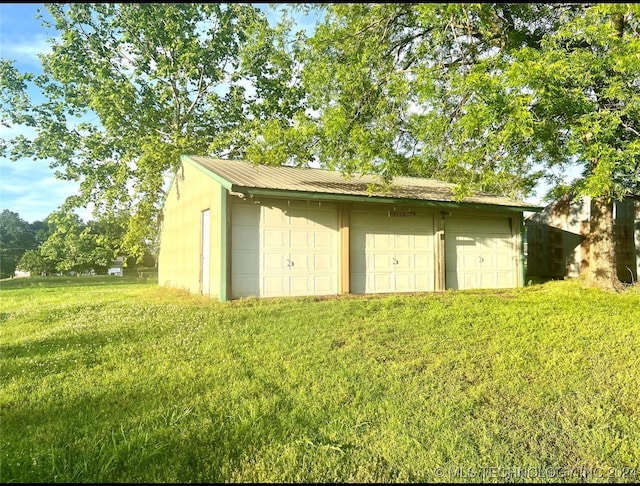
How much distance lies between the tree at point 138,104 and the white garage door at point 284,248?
964 centimetres

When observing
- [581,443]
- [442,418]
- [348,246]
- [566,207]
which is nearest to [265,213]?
[348,246]

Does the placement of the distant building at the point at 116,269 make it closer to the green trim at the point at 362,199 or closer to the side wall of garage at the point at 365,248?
the side wall of garage at the point at 365,248

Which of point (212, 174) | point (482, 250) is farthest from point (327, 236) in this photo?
point (482, 250)

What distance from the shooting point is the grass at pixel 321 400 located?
249 cm

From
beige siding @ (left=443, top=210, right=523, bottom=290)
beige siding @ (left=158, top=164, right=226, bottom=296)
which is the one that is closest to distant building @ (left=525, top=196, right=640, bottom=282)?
beige siding @ (left=443, top=210, right=523, bottom=290)

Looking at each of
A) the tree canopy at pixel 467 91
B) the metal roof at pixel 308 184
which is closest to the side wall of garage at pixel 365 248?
the metal roof at pixel 308 184

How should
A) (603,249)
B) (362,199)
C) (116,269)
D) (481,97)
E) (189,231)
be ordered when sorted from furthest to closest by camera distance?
(116,269), (189,231), (603,249), (362,199), (481,97)

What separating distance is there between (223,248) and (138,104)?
569 inches

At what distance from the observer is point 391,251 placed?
10.7 metres

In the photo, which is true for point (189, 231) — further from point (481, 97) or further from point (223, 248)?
point (481, 97)

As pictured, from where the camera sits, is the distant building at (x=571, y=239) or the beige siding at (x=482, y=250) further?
the distant building at (x=571, y=239)

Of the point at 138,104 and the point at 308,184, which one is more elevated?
the point at 138,104

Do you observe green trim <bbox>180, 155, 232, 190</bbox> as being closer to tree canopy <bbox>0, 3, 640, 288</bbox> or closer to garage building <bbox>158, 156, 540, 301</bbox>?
garage building <bbox>158, 156, 540, 301</bbox>

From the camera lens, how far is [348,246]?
10.1m
